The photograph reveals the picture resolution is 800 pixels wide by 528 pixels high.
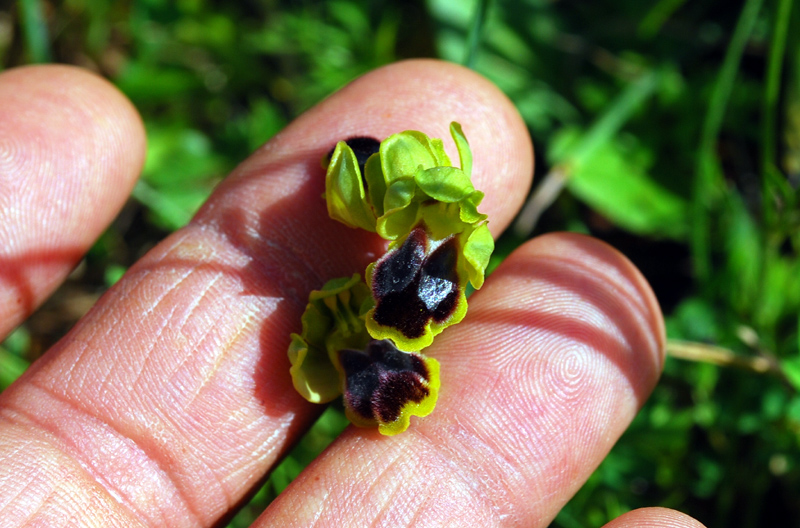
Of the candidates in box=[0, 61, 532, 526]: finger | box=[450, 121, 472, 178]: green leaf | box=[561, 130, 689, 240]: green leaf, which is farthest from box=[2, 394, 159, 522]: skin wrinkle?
box=[561, 130, 689, 240]: green leaf

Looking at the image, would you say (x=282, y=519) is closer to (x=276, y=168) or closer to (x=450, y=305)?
(x=450, y=305)

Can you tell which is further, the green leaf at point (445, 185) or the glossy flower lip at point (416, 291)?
the glossy flower lip at point (416, 291)

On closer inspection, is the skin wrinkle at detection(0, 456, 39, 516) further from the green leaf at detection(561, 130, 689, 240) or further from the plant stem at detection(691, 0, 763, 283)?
the plant stem at detection(691, 0, 763, 283)

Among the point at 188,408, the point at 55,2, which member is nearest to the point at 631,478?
the point at 188,408

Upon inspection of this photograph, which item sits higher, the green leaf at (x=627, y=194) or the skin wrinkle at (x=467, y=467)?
the skin wrinkle at (x=467, y=467)

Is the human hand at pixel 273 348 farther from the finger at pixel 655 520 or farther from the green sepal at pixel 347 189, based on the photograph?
the green sepal at pixel 347 189

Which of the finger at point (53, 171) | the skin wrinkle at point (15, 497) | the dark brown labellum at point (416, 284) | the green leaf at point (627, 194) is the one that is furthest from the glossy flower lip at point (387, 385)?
the green leaf at point (627, 194)
